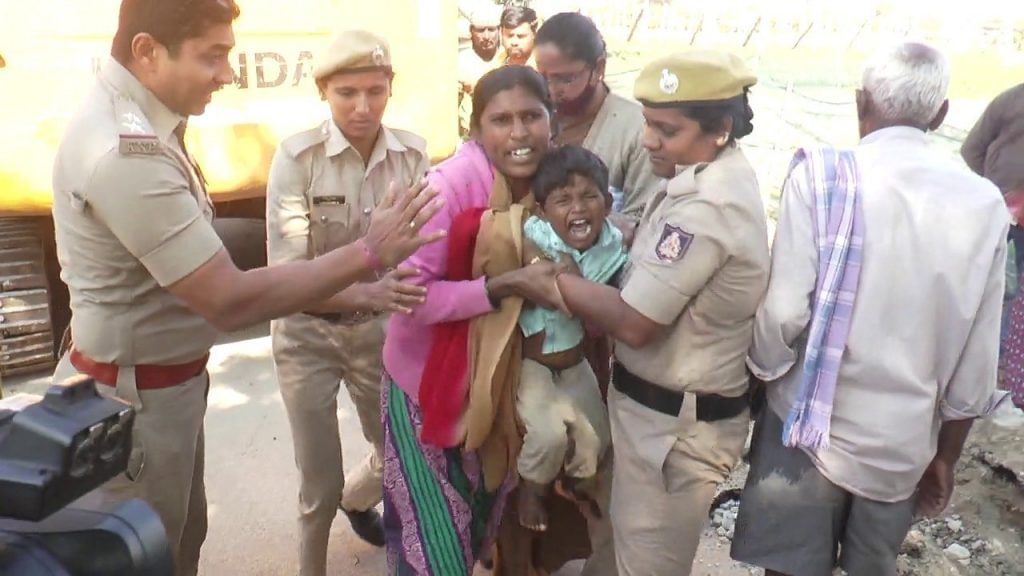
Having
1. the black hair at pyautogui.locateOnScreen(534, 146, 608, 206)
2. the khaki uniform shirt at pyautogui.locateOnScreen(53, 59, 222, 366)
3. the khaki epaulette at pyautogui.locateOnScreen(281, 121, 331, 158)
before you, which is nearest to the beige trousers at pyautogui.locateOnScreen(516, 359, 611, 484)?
the black hair at pyautogui.locateOnScreen(534, 146, 608, 206)

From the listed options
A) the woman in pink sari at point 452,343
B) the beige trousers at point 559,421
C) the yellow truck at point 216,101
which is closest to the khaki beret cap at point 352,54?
the woman in pink sari at point 452,343

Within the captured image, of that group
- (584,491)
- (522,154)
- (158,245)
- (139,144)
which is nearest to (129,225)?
(158,245)

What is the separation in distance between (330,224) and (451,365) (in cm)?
75

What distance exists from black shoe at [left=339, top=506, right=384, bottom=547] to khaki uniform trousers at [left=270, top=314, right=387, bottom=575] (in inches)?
14.7

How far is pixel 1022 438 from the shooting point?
3.96 meters

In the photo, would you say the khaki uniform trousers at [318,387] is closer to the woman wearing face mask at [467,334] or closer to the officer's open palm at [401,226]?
the woman wearing face mask at [467,334]

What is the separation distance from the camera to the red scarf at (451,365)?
241 centimetres

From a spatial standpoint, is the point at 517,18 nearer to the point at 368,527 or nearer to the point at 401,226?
the point at 368,527

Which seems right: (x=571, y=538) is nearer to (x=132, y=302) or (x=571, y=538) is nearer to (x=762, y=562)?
(x=762, y=562)

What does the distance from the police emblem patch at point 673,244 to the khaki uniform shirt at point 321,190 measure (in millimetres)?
1074

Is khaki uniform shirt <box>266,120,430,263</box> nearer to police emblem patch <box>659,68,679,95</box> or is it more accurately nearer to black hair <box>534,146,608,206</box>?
black hair <box>534,146,608,206</box>

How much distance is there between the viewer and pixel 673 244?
211 cm

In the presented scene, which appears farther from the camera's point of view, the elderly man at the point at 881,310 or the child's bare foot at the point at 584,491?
the child's bare foot at the point at 584,491

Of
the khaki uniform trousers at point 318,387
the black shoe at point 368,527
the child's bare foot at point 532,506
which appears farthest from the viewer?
the black shoe at point 368,527
